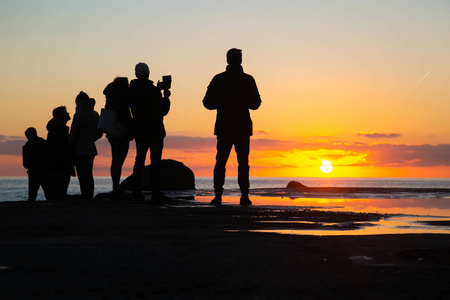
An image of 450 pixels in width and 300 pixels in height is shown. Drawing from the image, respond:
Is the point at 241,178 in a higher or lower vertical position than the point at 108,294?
higher

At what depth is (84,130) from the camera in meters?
10.4

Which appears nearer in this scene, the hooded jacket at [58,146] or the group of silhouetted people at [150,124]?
the group of silhouetted people at [150,124]

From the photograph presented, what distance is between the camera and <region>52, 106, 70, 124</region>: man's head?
11.2 meters

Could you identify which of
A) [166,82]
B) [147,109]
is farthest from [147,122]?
[166,82]

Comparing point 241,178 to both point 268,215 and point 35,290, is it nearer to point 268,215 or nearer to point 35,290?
point 268,215

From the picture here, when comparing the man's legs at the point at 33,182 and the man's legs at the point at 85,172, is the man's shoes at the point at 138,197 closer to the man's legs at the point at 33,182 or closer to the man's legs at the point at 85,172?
the man's legs at the point at 85,172

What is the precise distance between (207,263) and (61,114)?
8578mm

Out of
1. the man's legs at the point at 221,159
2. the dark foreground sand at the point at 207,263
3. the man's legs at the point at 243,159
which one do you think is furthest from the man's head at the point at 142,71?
the dark foreground sand at the point at 207,263

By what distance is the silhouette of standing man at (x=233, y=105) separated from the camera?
9.66m

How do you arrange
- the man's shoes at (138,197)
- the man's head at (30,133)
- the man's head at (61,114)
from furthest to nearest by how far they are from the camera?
1. the man's head at (30,133)
2. the man's head at (61,114)
3. the man's shoes at (138,197)

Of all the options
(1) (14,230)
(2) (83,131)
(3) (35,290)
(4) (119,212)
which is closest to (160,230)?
(1) (14,230)

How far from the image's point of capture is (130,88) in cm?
1002

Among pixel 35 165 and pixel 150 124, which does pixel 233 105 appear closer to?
pixel 150 124

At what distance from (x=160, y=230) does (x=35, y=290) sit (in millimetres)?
2586
